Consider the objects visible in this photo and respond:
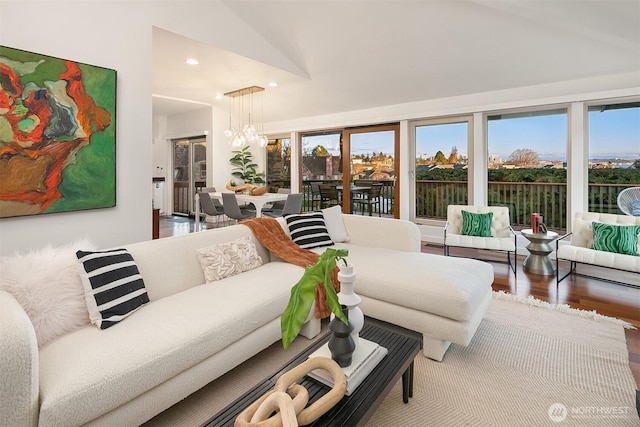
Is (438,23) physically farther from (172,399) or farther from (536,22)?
(172,399)

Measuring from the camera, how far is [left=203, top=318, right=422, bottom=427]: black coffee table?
1120 mm

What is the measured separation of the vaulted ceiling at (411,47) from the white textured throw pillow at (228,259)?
2.44m

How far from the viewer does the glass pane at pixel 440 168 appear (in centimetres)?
529

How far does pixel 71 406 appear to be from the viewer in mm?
1163

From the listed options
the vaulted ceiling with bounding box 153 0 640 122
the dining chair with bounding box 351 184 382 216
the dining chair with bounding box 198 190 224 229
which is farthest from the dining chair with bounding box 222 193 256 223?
the dining chair with bounding box 351 184 382 216

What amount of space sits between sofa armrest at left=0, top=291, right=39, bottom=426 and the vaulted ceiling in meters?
3.23

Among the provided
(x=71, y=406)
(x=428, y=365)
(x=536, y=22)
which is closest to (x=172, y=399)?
(x=71, y=406)

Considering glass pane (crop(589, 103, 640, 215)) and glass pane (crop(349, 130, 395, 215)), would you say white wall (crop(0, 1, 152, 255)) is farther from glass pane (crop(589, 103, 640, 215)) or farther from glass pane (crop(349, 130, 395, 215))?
glass pane (crop(589, 103, 640, 215))

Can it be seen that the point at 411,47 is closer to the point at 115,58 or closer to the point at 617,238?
the point at 617,238

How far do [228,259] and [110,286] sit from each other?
78cm

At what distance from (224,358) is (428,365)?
47.1 inches

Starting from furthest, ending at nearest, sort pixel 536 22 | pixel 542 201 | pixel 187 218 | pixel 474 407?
pixel 187 218 → pixel 542 201 → pixel 536 22 → pixel 474 407

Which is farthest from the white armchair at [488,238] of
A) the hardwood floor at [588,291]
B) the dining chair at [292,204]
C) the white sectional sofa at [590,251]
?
the dining chair at [292,204]

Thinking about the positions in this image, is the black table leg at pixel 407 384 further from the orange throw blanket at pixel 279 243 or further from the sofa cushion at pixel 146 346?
the orange throw blanket at pixel 279 243
